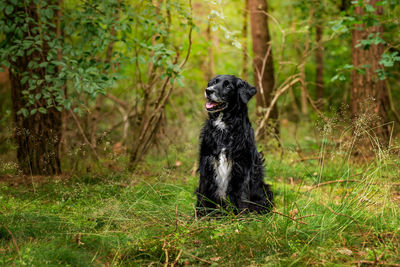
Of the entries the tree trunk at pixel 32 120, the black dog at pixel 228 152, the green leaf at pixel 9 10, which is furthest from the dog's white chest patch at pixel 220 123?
the green leaf at pixel 9 10

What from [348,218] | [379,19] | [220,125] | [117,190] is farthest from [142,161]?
[379,19]

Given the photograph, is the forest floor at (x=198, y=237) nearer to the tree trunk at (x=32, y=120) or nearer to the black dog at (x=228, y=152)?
the black dog at (x=228, y=152)

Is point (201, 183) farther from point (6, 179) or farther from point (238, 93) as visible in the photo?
point (6, 179)

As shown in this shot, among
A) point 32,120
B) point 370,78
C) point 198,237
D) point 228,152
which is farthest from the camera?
point 370,78

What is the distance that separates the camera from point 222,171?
3807 millimetres

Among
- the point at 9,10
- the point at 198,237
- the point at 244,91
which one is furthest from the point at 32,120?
the point at 198,237

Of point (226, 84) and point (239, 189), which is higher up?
point (226, 84)

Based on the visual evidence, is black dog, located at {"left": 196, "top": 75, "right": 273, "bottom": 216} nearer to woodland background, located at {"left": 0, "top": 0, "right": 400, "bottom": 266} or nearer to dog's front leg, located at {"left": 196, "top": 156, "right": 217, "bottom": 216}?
dog's front leg, located at {"left": 196, "top": 156, "right": 217, "bottom": 216}

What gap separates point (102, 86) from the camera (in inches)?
183

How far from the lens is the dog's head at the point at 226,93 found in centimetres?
377

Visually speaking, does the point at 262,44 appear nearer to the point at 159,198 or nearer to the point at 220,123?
the point at 220,123

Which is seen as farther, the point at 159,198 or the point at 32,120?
the point at 32,120

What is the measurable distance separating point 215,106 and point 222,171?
2.31 ft

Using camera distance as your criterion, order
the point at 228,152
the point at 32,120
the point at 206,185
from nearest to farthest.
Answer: the point at 228,152, the point at 206,185, the point at 32,120
